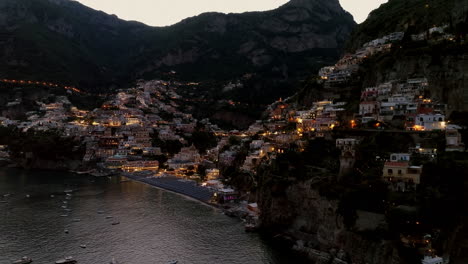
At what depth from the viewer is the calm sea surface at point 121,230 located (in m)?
38.9

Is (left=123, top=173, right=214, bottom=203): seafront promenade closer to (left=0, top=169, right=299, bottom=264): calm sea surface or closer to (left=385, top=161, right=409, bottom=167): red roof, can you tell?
(left=0, top=169, right=299, bottom=264): calm sea surface

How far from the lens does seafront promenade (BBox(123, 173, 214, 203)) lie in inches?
2549

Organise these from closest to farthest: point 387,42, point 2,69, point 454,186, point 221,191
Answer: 1. point 454,186
2. point 221,191
3. point 387,42
4. point 2,69

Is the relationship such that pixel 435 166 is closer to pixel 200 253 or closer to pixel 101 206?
pixel 200 253

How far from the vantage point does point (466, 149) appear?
127 feet

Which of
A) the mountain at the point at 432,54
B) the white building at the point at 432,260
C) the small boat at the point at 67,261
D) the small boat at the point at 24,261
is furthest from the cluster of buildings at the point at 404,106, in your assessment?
the small boat at the point at 24,261

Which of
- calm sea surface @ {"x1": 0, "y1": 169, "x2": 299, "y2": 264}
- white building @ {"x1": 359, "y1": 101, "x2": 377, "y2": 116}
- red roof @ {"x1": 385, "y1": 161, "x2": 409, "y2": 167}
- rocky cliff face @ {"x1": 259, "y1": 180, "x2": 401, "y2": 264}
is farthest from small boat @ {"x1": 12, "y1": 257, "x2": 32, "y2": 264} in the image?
white building @ {"x1": 359, "y1": 101, "x2": 377, "y2": 116}

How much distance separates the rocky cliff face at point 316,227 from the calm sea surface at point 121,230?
2.68 meters

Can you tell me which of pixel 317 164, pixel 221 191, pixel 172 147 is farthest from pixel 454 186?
pixel 172 147

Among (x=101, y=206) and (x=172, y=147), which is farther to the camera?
(x=172, y=147)

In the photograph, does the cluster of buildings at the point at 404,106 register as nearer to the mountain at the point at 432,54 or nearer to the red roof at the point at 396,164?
the mountain at the point at 432,54

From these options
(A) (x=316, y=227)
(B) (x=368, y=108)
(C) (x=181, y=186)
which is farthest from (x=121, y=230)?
(B) (x=368, y=108)

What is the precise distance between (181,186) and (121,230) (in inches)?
1027

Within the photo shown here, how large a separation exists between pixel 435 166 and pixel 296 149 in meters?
21.2
